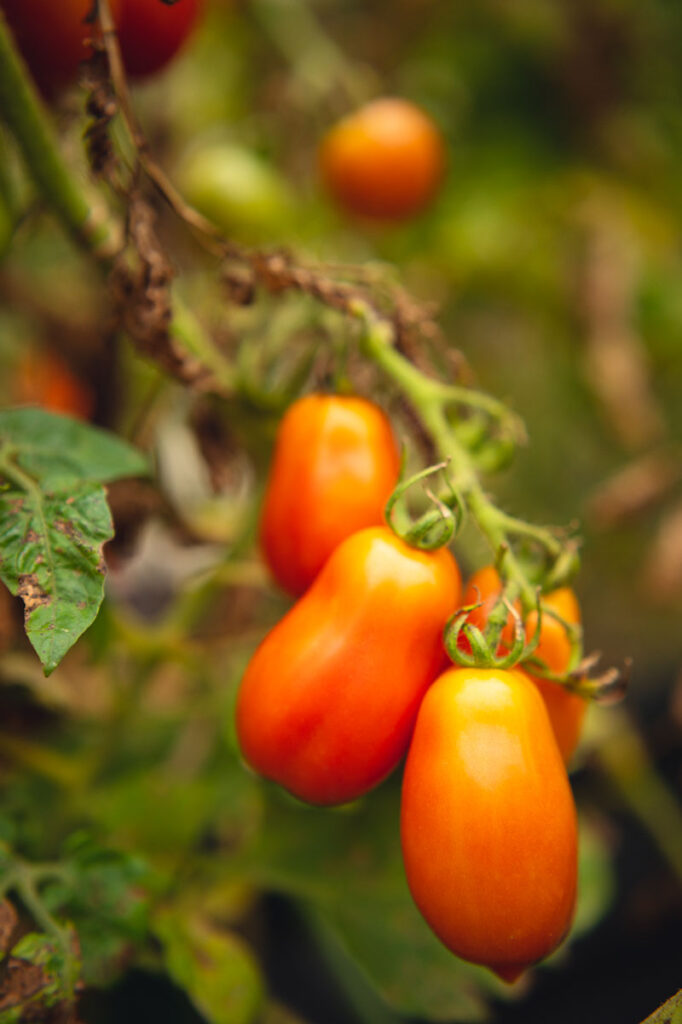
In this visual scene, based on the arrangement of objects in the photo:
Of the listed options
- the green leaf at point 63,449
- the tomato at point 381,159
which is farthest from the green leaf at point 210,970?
the tomato at point 381,159

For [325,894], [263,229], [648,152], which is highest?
[648,152]

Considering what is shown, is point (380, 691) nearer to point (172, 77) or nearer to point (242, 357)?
point (242, 357)

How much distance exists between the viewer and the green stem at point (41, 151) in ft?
1.76

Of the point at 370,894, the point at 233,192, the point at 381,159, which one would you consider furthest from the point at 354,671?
the point at 381,159

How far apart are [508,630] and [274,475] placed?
0.64 feet

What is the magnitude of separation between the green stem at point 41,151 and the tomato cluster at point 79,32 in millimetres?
18

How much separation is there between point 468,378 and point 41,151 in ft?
1.13

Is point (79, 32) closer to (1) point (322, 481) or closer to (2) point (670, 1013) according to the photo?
(1) point (322, 481)

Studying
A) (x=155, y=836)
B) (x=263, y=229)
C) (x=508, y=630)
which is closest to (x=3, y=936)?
(x=155, y=836)

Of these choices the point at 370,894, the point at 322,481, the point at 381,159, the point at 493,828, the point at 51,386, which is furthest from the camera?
the point at 51,386

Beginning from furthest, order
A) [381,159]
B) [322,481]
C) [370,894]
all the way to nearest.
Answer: [381,159] < [370,894] < [322,481]

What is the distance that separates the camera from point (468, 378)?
60 centimetres

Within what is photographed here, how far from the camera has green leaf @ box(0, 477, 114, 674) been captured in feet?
1.47

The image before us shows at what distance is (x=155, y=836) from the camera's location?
0.73 m
